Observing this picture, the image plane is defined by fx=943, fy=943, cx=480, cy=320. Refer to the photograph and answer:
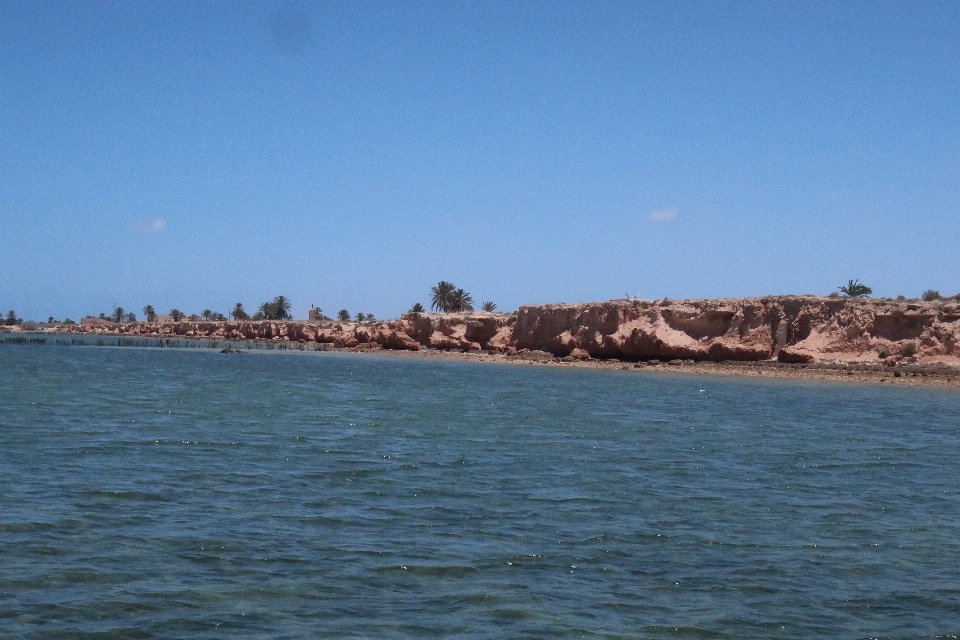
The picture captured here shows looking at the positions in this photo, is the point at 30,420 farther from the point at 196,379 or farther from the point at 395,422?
the point at 196,379

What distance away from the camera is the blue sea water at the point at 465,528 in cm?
796

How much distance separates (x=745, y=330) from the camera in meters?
55.8

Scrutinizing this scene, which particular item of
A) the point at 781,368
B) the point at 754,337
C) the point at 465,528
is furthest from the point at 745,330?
the point at 465,528

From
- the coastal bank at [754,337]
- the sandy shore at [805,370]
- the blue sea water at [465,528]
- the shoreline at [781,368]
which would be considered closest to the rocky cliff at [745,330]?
the coastal bank at [754,337]

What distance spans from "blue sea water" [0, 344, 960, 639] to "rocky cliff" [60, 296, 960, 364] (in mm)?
28584

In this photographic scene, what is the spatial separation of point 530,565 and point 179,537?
3.78m

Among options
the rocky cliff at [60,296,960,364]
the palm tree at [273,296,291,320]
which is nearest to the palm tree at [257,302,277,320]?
the palm tree at [273,296,291,320]

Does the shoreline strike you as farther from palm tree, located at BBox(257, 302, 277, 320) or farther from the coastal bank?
palm tree, located at BBox(257, 302, 277, 320)

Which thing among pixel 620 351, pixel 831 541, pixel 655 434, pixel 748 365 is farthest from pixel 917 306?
pixel 831 541

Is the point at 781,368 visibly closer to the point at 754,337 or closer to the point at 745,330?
the point at 754,337

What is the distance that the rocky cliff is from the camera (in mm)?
50469

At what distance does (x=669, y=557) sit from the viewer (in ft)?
33.0

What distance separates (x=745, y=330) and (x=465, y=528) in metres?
47.5

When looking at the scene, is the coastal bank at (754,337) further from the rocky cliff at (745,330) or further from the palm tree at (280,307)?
the palm tree at (280,307)
